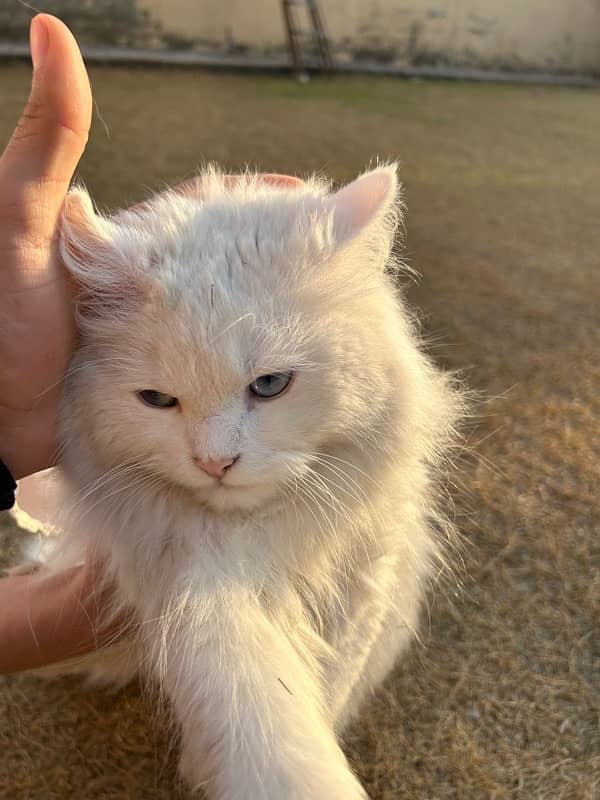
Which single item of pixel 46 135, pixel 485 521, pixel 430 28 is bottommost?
pixel 485 521

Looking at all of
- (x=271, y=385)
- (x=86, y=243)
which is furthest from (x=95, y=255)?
(x=271, y=385)

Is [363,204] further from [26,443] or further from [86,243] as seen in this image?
[26,443]

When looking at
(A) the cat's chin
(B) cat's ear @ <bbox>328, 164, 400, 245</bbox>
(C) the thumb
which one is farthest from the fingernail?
(A) the cat's chin

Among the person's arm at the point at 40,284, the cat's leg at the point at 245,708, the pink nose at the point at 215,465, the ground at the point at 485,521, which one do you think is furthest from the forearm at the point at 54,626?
the pink nose at the point at 215,465

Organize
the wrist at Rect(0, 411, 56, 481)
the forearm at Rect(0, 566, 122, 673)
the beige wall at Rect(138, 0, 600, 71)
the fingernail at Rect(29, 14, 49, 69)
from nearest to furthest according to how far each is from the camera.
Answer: the fingernail at Rect(29, 14, 49, 69)
the wrist at Rect(0, 411, 56, 481)
the forearm at Rect(0, 566, 122, 673)
the beige wall at Rect(138, 0, 600, 71)

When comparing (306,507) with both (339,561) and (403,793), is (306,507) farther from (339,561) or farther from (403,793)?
(403,793)

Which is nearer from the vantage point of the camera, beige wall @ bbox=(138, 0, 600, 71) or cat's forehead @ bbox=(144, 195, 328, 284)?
cat's forehead @ bbox=(144, 195, 328, 284)

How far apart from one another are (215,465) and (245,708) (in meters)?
0.25

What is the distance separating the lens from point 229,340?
2.20 ft

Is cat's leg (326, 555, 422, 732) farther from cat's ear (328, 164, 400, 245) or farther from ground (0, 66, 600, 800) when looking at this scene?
cat's ear (328, 164, 400, 245)

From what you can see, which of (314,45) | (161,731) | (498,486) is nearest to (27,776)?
(161,731)

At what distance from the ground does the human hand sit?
46cm

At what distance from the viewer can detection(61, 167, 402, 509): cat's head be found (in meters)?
0.68

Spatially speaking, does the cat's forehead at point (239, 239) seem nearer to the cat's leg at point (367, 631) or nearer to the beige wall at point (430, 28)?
the cat's leg at point (367, 631)
